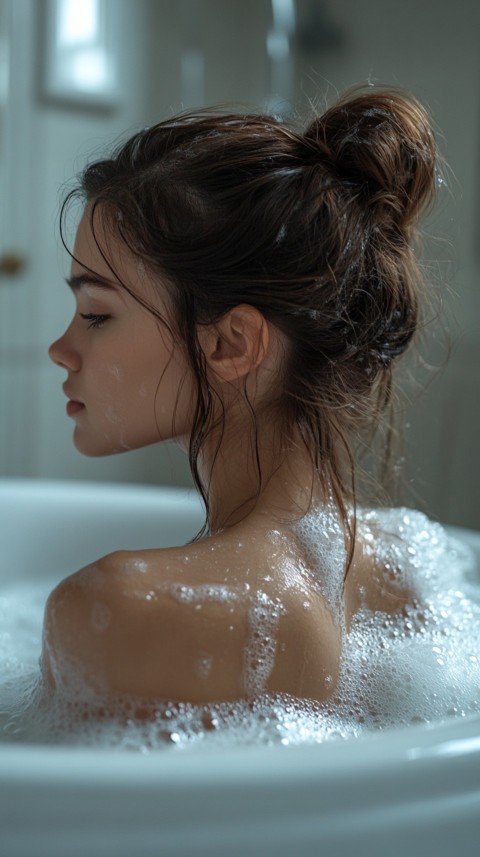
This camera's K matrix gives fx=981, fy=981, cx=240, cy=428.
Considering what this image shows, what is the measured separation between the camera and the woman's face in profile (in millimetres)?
910

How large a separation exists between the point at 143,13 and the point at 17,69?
1.28 feet

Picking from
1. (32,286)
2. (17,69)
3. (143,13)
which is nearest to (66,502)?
(32,286)

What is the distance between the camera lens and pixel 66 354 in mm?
971

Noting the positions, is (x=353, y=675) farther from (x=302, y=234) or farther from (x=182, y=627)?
(x=302, y=234)

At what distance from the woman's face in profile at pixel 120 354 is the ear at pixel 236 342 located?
3cm

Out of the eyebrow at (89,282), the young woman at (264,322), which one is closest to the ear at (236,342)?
the young woman at (264,322)

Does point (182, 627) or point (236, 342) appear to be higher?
point (236, 342)

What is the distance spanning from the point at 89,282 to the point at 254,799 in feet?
1.77

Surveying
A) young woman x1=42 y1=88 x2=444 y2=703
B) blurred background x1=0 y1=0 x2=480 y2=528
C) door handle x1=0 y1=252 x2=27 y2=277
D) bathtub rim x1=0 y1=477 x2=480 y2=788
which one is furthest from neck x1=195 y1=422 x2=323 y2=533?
door handle x1=0 y1=252 x2=27 y2=277

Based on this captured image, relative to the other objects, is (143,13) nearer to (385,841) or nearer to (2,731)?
(2,731)

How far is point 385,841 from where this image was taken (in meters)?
0.58

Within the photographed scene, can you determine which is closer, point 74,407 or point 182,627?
point 182,627

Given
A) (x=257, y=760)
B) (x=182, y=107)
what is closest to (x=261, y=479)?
(x=257, y=760)

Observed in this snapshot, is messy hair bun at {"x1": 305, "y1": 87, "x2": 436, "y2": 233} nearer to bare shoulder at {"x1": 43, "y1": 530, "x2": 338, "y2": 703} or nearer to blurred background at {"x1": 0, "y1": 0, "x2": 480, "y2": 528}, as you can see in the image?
bare shoulder at {"x1": 43, "y1": 530, "x2": 338, "y2": 703}
